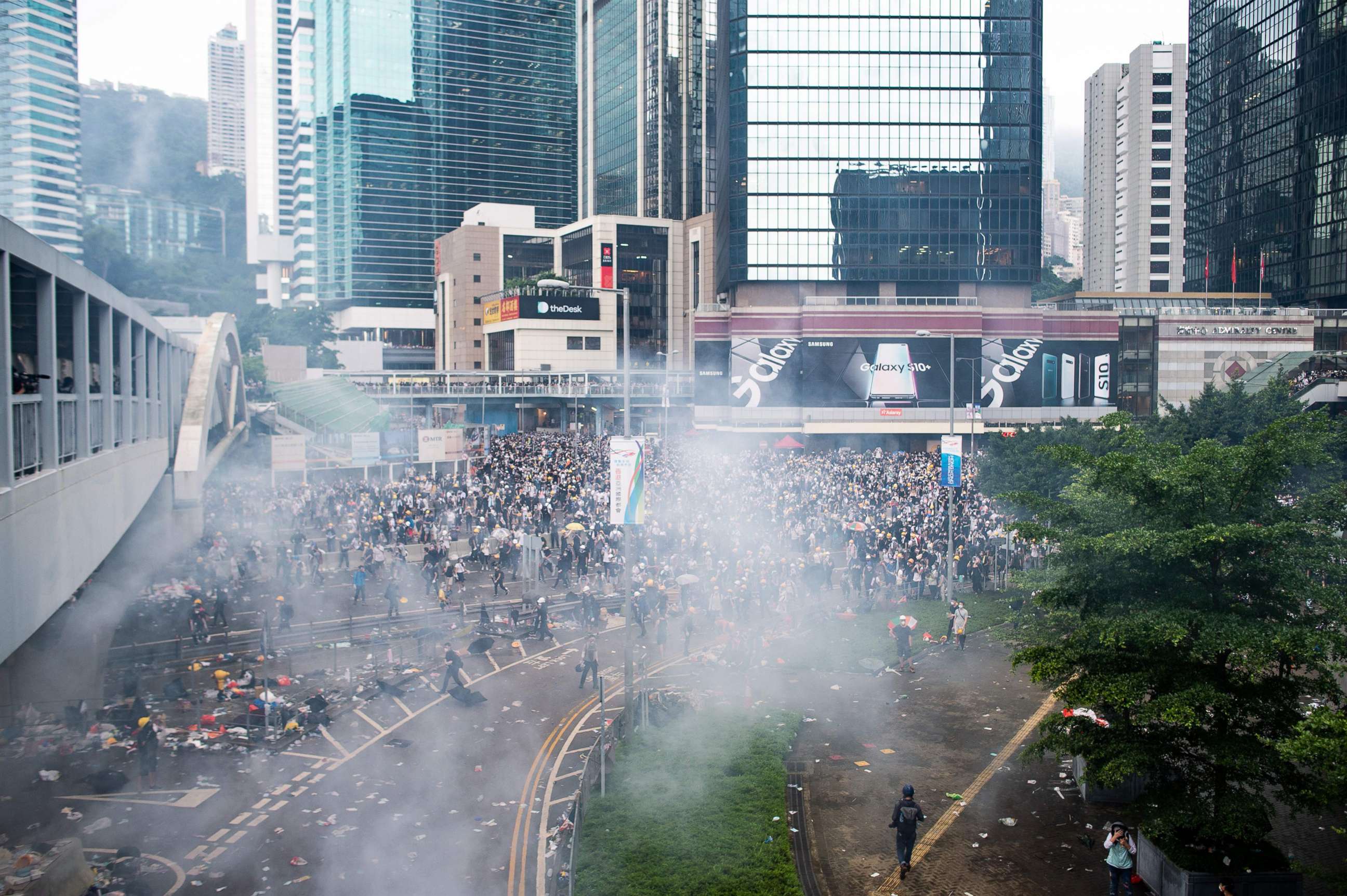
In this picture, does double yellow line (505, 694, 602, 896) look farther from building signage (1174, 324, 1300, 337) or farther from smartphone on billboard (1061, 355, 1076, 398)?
building signage (1174, 324, 1300, 337)

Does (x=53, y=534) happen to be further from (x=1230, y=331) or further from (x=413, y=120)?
(x=413, y=120)

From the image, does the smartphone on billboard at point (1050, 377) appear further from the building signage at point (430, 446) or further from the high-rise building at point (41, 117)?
the high-rise building at point (41, 117)

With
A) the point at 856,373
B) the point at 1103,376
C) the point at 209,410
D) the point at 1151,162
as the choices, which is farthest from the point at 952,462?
the point at 1151,162

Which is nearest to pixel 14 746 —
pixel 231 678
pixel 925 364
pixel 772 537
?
pixel 231 678

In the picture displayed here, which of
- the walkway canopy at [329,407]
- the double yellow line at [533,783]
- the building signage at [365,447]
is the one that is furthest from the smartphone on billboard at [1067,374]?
the double yellow line at [533,783]

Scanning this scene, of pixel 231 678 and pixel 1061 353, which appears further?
pixel 1061 353

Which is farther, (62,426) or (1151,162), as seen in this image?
(1151,162)

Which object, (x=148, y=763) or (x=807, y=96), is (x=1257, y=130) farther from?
(x=148, y=763)
